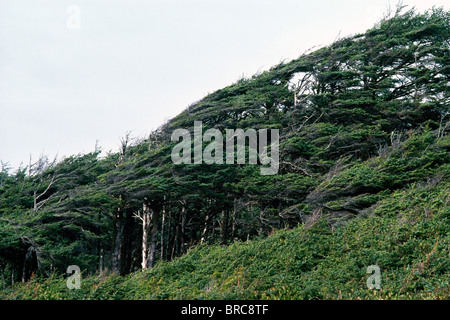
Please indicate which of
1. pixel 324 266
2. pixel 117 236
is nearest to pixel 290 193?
pixel 324 266

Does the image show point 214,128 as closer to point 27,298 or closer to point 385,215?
point 385,215

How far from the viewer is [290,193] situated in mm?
15445

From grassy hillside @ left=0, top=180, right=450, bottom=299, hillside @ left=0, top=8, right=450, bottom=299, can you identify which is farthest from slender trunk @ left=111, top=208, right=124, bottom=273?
grassy hillside @ left=0, top=180, right=450, bottom=299

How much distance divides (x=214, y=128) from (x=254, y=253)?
31.4 ft

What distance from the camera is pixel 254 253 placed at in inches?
420

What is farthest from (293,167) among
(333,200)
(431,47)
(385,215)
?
(431,47)

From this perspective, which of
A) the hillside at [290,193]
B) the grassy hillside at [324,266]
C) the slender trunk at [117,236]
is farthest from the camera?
the slender trunk at [117,236]

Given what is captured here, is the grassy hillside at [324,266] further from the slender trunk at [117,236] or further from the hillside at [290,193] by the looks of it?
the slender trunk at [117,236]

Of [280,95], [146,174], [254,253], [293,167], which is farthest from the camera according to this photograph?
[280,95]

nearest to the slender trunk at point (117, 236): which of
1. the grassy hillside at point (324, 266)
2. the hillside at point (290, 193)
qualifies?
the hillside at point (290, 193)

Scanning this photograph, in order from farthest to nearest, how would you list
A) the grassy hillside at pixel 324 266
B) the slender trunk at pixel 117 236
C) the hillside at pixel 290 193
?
the slender trunk at pixel 117 236
the hillside at pixel 290 193
the grassy hillside at pixel 324 266

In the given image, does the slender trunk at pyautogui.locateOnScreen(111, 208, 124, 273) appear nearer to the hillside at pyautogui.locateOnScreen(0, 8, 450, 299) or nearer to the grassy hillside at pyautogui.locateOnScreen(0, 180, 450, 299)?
the hillside at pyautogui.locateOnScreen(0, 8, 450, 299)

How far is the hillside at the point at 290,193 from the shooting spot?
806cm

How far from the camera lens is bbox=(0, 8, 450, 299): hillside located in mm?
8062
